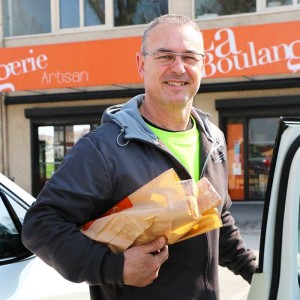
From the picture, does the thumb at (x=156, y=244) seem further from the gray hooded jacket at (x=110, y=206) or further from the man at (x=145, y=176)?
the gray hooded jacket at (x=110, y=206)

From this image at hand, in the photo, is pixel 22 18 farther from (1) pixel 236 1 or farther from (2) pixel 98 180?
(2) pixel 98 180

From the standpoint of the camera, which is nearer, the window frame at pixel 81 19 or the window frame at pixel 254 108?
the window frame at pixel 254 108

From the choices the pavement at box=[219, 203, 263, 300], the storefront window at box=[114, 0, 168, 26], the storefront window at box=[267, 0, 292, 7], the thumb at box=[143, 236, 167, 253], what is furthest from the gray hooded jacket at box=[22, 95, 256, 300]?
the storefront window at box=[114, 0, 168, 26]

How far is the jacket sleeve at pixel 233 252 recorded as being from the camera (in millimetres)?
2131

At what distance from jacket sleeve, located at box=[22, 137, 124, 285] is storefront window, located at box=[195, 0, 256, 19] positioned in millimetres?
10858

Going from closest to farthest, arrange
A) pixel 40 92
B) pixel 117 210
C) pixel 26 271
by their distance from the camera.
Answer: pixel 117 210, pixel 26 271, pixel 40 92

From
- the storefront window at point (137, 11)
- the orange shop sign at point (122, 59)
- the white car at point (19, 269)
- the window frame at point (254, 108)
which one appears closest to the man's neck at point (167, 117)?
the white car at point (19, 269)

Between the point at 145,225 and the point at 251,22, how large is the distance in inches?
425

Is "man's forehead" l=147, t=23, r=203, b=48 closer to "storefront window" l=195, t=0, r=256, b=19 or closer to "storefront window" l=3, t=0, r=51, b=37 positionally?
"storefront window" l=195, t=0, r=256, b=19

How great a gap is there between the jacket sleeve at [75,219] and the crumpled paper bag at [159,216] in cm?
5

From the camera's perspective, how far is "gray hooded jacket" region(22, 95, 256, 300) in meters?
1.53

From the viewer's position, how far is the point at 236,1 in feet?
38.5

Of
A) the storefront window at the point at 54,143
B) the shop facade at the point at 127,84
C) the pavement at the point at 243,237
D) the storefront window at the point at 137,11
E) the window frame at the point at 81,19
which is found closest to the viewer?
the pavement at the point at 243,237

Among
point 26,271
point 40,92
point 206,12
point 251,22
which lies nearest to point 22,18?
point 40,92
